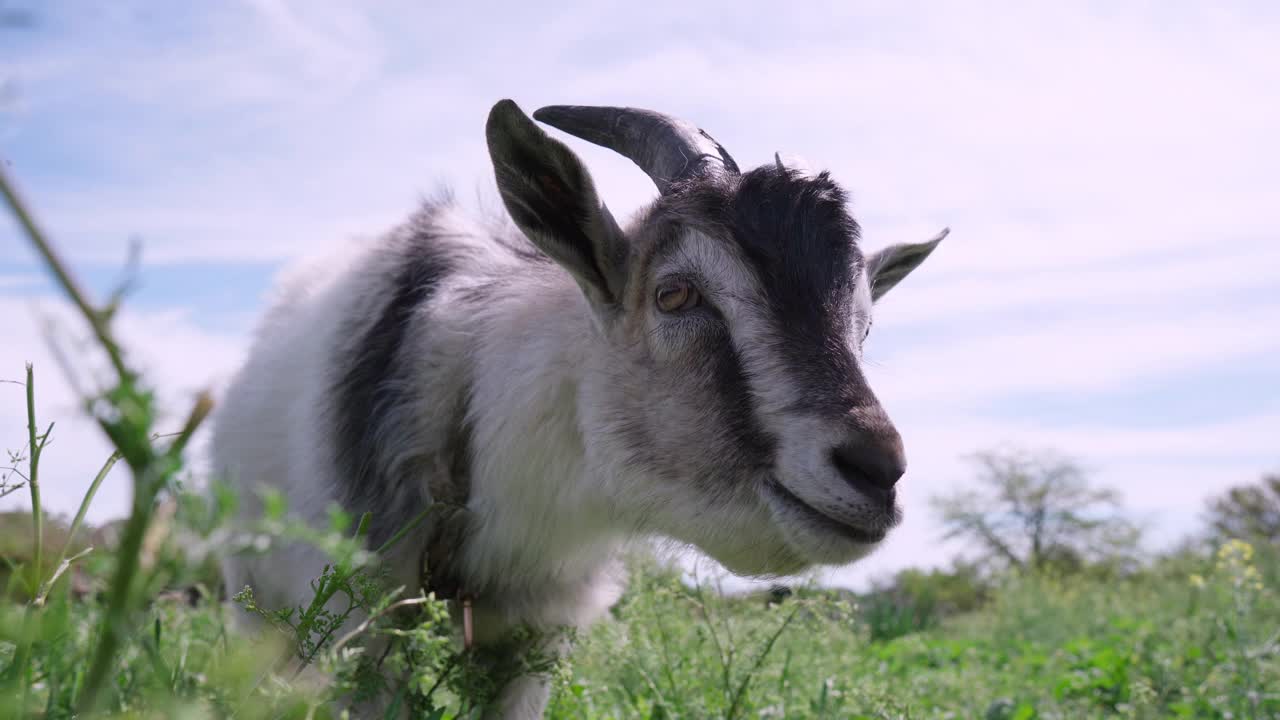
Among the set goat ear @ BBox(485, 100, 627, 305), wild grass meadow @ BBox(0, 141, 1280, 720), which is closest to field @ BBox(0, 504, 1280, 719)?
wild grass meadow @ BBox(0, 141, 1280, 720)

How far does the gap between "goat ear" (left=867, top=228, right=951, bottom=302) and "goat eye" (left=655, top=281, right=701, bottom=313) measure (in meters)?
1.14

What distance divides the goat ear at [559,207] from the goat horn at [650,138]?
258mm

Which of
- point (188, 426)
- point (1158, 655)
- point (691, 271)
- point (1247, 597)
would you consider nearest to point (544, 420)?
point (691, 271)

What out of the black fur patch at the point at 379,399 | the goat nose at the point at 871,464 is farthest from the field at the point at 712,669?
the black fur patch at the point at 379,399

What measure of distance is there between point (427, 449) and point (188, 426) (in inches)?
98.4

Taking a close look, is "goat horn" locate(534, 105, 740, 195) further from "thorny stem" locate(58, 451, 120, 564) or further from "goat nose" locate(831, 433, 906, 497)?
"thorny stem" locate(58, 451, 120, 564)

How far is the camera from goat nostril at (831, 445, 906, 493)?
2.42m

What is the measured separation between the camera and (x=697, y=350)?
2.80 m

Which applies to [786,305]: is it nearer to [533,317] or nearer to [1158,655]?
[533,317]

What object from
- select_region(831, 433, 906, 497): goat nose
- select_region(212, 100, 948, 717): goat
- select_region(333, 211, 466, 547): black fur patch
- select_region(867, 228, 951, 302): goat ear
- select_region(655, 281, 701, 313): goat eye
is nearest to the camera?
select_region(831, 433, 906, 497): goat nose

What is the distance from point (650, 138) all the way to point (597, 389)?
94 centimetres

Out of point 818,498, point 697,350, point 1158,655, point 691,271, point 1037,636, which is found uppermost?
point 691,271

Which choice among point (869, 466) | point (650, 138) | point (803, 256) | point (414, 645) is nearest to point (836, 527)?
point (869, 466)

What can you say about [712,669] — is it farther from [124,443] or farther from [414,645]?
[124,443]
